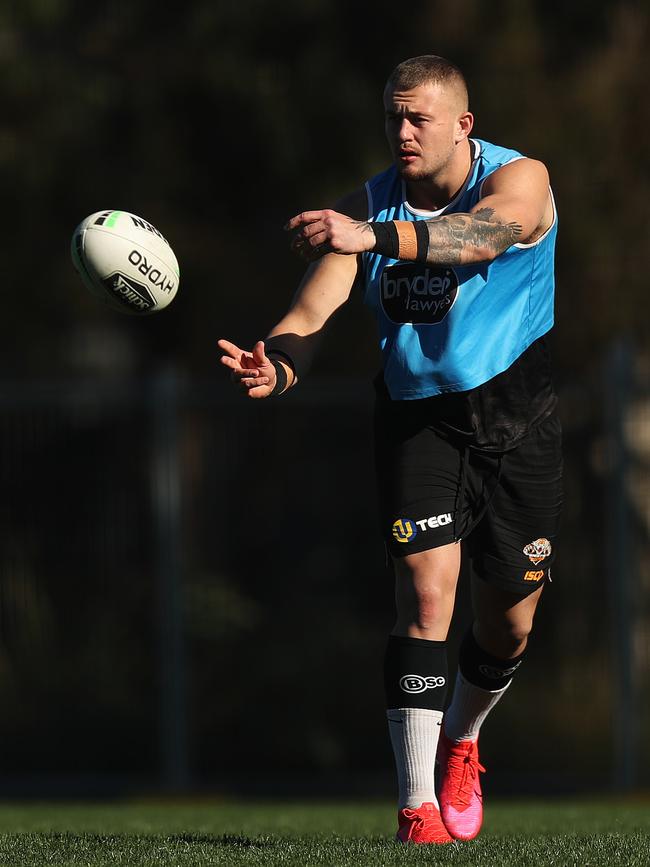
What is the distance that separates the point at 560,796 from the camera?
10789 mm

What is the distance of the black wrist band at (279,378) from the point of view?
539 cm

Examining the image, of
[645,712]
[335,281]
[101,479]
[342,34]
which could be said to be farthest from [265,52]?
[335,281]

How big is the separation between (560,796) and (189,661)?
9.22 ft

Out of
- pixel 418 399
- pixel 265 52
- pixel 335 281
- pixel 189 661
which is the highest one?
pixel 265 52

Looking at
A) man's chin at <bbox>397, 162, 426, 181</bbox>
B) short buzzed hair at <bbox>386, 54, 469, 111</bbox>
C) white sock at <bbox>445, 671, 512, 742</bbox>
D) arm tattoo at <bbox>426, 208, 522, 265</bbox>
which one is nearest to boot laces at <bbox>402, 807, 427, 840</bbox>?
white sock at <bbox>445, 671, 512, 742</bbox>

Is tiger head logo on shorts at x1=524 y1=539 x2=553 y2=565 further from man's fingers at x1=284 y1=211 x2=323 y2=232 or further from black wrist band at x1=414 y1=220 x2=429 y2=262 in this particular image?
man's fingers at x1=284 y1=211 x2=323 y2=232

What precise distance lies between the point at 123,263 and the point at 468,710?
223 centimetres

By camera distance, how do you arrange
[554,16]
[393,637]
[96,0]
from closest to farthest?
[393,637] → [554,16] → [96,0]

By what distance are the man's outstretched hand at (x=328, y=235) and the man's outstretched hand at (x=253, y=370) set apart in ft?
1.88

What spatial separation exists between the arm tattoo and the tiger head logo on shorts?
1223 mm

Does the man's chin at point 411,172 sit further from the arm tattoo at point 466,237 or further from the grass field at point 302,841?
the grass field at point 302,841

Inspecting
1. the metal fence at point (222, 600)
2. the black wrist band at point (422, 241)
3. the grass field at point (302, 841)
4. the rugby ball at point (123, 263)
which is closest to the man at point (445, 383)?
the black wrist band at point (422, 241)

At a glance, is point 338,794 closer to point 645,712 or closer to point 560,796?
point 560,796

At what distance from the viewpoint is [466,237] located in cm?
499
